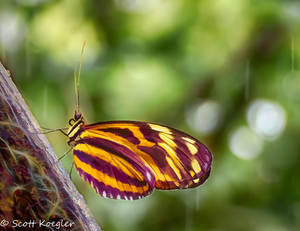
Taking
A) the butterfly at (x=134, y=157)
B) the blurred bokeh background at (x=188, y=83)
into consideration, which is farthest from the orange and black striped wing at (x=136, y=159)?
the blurred bokeh background at (x=188, y=83)

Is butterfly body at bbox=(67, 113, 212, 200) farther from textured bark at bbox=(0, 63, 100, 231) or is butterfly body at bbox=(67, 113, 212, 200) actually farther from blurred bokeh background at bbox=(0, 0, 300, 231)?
blurred bokeh background at bbox=(0, 0, 300, 231)

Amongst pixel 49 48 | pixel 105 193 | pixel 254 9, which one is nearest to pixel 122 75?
pixel 49 48

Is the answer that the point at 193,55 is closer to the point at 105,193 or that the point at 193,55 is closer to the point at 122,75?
the point at 122,75

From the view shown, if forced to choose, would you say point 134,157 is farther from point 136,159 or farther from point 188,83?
point 188,83

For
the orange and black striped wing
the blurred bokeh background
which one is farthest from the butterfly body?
the blurred bokeh background

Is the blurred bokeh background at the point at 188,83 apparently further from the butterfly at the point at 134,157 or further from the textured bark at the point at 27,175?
the textured bark at the point at 27,175
